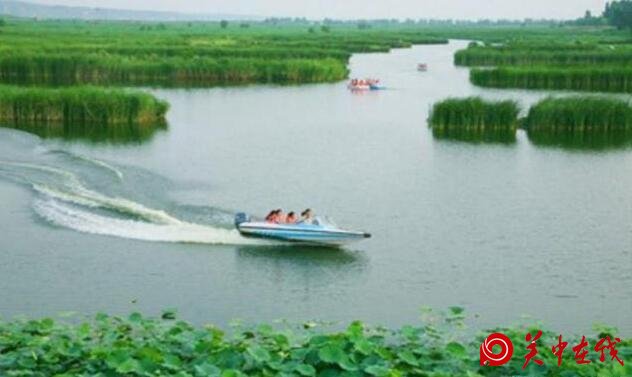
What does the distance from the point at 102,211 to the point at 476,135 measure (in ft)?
70.6

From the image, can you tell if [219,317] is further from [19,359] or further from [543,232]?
[543,232]

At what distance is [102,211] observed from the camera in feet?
84.1

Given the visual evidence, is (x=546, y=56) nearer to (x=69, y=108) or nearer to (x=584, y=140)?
(x=584, y=140)

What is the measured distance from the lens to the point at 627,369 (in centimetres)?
997

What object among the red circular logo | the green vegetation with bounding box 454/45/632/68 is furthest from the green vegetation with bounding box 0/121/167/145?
the green vegetation with bounding box 454/45/632/68

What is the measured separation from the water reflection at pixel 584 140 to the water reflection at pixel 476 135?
1.03 metres

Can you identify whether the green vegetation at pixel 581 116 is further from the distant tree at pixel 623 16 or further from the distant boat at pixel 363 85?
the distant tree at pixel 623 16

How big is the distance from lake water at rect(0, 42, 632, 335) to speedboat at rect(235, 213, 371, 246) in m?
0.29

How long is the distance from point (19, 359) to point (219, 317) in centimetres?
711

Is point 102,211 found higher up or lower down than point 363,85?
lower down

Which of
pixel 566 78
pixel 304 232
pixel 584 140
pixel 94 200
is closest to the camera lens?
pixel 304 232

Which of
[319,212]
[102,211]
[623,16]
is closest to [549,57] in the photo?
[319,212]

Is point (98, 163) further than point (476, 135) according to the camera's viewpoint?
No

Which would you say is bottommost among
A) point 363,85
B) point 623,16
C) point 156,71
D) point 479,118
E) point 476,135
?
point 476,135
